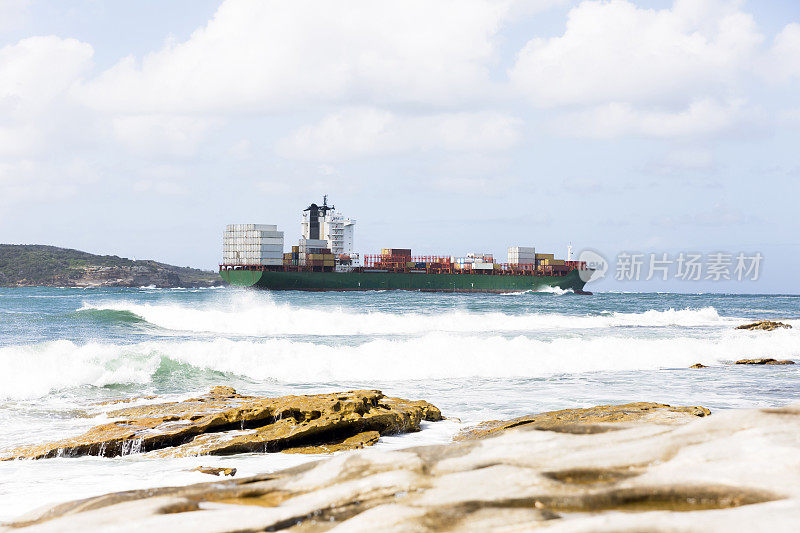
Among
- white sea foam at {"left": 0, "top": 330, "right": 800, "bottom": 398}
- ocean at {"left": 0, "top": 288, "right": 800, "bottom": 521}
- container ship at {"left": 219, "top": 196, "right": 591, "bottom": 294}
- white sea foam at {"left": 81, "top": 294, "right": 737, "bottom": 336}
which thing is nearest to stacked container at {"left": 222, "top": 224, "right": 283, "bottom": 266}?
container ship at {"left": 219, "top": 196, "right": 591, "bottom": 294}

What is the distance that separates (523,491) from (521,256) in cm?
8319

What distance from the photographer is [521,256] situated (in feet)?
278

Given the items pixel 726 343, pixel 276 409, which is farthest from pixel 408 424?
pixel 726 343

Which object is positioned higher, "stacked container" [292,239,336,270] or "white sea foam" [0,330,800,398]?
"stacked container" [292,239,336,270]

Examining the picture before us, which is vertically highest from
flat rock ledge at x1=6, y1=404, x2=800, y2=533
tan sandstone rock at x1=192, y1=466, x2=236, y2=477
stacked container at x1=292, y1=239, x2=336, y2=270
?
stacked container at x1=292, y1=239, x2=336, y2=270

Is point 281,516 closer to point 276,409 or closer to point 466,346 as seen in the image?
point 276,409

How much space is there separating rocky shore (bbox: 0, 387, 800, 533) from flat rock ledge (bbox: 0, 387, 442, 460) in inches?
159

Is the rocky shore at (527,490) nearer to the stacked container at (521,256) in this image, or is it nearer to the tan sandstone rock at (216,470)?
the tan sandstone rock at (216,470)

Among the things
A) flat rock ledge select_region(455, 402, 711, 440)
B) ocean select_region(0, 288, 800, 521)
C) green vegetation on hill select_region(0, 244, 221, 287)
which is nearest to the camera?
ocean select_region(0, 288, 800, 521)

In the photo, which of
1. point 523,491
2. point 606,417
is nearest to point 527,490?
point 523,491

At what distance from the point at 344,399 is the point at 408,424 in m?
0.88

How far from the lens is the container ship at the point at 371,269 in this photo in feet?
248

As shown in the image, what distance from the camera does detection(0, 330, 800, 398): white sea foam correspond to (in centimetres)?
1312

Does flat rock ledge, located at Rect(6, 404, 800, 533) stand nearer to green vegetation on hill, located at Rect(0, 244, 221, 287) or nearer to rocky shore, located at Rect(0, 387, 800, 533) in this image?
rocky shore, located at Rect(0, 387, 800, 533)
